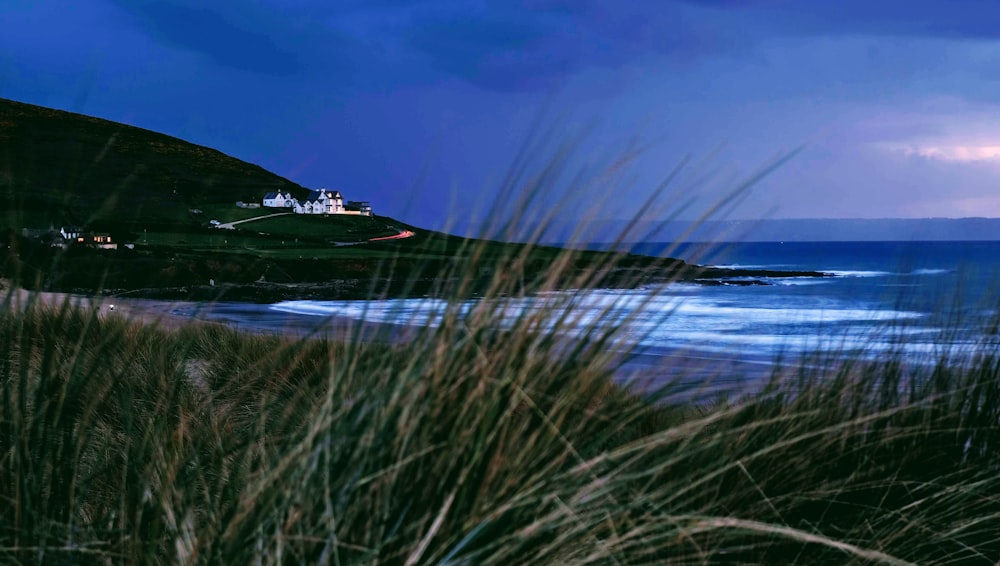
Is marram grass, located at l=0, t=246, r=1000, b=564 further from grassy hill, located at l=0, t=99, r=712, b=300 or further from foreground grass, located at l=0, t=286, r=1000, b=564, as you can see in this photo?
grassy hill, located at l=0, t=99, r=712, b=300

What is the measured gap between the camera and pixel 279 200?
4347cm

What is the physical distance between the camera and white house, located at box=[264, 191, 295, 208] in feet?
138

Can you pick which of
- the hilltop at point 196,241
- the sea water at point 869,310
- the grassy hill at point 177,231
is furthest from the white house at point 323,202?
the sea water at point 869,310

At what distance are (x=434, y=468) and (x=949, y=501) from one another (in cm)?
141

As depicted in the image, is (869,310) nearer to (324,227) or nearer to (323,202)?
(324,227)

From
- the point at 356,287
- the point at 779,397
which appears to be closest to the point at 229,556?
the point at 779,397

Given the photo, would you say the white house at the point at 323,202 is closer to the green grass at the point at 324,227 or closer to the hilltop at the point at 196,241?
the hilltop at the point at 196,241

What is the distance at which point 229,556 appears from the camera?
138 cm

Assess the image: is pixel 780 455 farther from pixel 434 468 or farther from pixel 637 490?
pixel 434 468

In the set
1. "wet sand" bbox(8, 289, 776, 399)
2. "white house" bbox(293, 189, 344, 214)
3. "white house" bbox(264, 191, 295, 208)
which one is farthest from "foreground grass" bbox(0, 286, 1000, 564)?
"white house" bbox(293, 189, 344, 214)

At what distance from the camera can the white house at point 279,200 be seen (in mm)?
42062

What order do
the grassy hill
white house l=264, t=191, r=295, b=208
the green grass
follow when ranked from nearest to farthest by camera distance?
the grassy hill → the green grass → white house l=264, t=191, r=295, b=208

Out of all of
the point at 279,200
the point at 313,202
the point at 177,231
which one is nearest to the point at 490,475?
the point at 177,231

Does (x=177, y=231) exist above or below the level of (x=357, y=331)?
above
